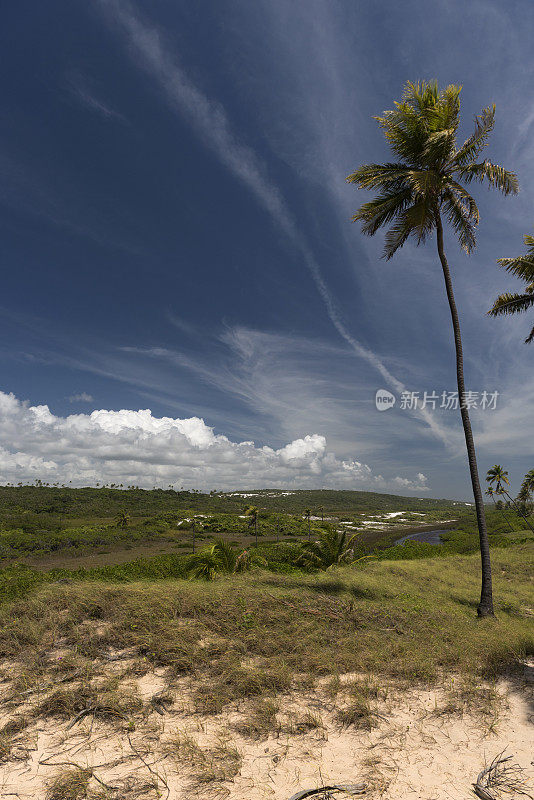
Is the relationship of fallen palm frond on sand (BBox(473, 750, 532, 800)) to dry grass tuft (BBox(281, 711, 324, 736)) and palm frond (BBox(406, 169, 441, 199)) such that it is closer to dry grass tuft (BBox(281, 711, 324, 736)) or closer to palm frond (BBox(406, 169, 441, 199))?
dry grass tuft (BBox(281, 711, 324, 736))

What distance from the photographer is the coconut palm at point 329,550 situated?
62.7 feet

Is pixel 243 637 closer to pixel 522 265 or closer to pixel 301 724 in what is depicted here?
pixel 301 724

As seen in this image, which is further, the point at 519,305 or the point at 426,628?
the point at 519,305

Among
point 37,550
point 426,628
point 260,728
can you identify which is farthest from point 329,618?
point 37,550

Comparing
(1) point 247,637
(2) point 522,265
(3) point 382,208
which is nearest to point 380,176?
(3) point 382,208

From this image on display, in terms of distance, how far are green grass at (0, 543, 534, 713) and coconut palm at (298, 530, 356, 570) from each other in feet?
23.5

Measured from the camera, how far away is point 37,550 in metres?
61.7

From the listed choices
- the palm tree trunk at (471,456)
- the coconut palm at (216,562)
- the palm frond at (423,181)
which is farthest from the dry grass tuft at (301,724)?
the palm frond at (423,181)

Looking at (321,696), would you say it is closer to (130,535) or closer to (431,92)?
(431,92)

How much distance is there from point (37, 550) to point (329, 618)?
6961 centimetres

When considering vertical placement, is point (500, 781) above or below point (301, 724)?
above

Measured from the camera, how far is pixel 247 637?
26.0 ft

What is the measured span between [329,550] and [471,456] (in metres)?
9.49

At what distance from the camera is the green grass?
6828mm
